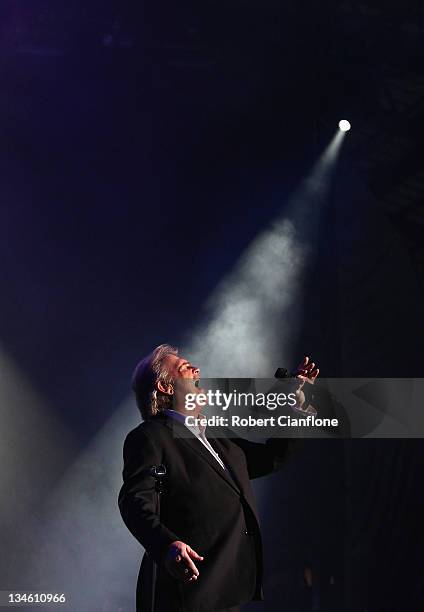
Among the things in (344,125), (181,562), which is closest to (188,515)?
(181,562)

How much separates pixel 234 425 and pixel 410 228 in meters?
2.60

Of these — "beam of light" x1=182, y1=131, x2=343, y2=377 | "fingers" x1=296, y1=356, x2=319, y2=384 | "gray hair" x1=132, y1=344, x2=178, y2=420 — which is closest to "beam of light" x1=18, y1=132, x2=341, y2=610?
"beam of light" x1=182, y1=131, x2=343, y2=377

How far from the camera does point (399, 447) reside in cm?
589

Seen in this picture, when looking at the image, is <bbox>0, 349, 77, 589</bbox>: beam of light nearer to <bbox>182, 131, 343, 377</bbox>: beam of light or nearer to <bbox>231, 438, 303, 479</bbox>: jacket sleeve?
<bbox>182, 131, 343, 377</bbox>: beam of light

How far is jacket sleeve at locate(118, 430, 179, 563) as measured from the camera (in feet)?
6.14

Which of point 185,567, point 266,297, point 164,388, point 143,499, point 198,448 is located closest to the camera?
point 185,567

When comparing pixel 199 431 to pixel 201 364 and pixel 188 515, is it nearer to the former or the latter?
pixel 188 515

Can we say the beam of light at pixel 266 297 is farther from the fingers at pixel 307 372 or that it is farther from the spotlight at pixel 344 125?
the fingers at pixel 307 372

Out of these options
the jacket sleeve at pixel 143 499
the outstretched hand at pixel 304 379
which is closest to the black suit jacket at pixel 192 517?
the jacket sleeve at pixel 143 499

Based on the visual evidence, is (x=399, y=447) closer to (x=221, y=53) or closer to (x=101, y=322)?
(x=101, y=322)

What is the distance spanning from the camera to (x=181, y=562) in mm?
1787

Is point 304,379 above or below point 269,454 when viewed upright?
above

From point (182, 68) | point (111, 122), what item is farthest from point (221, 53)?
point (111, 122)

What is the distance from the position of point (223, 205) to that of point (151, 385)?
13.2ft
